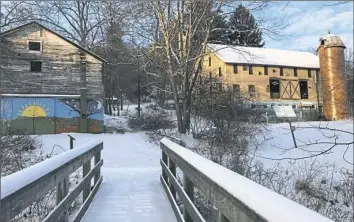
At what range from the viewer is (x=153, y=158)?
18703 millimetres

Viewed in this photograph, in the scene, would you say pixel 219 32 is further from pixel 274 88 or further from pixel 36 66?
pixel 274 88

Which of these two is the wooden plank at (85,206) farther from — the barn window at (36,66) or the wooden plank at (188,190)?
the barn window at (36,66)

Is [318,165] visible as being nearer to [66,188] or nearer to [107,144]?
[107,144]

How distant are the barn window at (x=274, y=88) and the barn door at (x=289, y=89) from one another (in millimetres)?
406

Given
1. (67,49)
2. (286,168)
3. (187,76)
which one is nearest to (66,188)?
(286,168)

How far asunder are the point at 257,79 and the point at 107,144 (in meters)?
24.5

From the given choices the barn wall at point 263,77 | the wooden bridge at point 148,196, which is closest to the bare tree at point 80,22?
the barn wall at point 263,77

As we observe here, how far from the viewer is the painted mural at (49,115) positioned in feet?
89.0

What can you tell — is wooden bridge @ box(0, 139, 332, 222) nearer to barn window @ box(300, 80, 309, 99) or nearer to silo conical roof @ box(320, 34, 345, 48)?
silo conical roof @ box(320, 34, 345, 48)

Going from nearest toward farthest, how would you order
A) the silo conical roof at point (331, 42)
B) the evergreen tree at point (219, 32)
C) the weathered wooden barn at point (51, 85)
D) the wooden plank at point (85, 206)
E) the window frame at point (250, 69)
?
1. the wooden plank at point (85, 206)
2. the evergreen tree at point (219, 32)
3. the weathered wooden barn at point (51, 85)
4. the silo conical roof at point (331, 42)
5. the window frame at point (250, 69)

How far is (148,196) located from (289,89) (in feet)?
132

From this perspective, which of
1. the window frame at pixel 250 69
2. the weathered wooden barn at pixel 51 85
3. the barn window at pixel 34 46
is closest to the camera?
the weathered wooden barn at pixel 51 85

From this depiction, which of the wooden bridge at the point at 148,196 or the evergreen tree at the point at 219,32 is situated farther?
the evergreen tree at the point at 219,32

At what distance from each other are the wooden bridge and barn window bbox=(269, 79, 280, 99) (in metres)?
37.4
